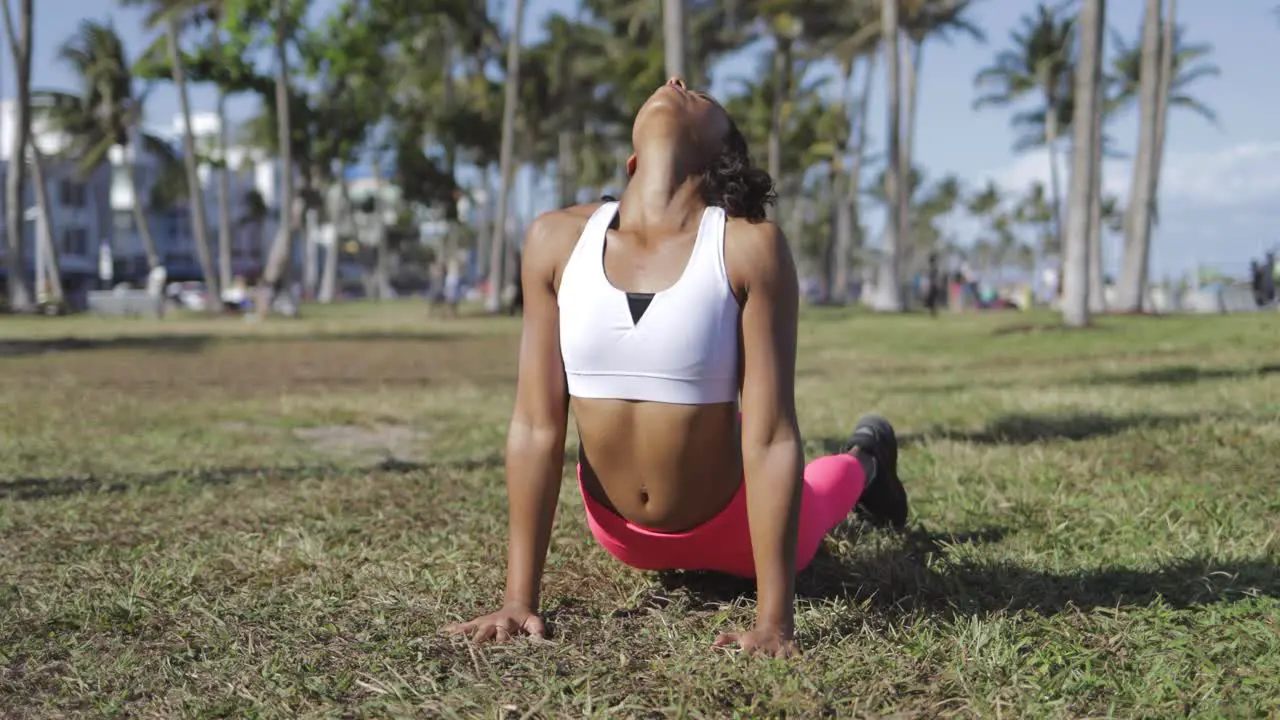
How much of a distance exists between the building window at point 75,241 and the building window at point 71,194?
133cm

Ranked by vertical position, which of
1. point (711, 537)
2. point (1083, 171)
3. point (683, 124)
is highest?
point (1083, 171)

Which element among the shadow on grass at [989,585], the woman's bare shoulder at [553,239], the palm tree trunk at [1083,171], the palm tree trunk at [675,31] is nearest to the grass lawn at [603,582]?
the shadow on grass at [989,585]

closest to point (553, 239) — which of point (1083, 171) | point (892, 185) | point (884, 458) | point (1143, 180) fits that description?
point (884, 458)

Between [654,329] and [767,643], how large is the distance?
0.75 metres

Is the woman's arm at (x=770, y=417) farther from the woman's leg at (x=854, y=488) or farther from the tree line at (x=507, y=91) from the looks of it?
the tree line at (x=507, y=91)

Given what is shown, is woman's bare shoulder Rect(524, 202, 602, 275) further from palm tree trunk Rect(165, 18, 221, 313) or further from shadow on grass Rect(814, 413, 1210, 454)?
palm tree trunk Rect(165, 18, 221, 313)

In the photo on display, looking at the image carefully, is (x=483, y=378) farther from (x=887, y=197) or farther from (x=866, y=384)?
(x=887, y=197)

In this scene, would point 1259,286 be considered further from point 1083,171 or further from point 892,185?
point 1083,171

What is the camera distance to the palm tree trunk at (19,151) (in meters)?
26.6

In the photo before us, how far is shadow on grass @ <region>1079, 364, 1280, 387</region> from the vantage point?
32.2 feet

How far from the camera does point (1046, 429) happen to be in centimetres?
693

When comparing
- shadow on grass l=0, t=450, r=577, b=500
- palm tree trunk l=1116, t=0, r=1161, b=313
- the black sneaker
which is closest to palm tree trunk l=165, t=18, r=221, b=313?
palm tree trunk l=1116, t=0, r=1161, b=313

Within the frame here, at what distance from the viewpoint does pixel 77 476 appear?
5.80 m

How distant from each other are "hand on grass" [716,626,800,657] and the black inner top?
754mm
